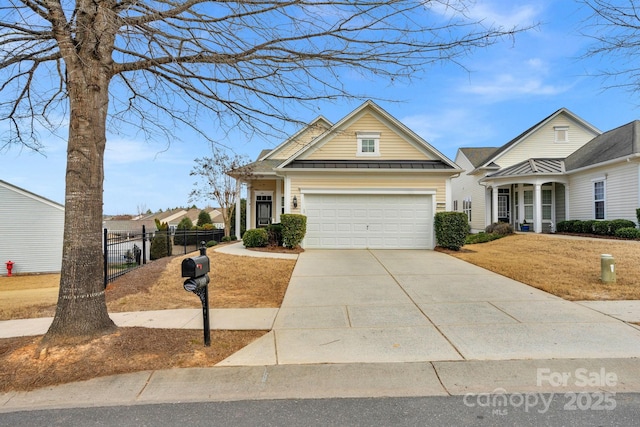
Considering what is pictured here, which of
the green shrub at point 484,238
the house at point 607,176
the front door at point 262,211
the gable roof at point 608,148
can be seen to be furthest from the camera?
the front door at point 262,211

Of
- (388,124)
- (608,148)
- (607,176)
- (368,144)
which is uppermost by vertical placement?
(388,124)

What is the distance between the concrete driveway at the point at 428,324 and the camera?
4.23 m

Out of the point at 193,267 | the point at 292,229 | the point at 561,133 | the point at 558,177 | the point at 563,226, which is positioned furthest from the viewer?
the point at 561,133

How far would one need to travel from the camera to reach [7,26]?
432 cm

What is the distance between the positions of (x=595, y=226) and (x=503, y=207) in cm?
701

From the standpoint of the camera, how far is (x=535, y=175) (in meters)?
18.5

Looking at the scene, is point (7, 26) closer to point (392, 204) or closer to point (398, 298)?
point (398, 298)

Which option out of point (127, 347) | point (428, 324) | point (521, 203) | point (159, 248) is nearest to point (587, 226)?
point (521, 203)

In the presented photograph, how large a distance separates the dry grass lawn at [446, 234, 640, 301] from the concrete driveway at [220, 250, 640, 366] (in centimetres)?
75

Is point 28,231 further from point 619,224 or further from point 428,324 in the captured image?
point 619,224

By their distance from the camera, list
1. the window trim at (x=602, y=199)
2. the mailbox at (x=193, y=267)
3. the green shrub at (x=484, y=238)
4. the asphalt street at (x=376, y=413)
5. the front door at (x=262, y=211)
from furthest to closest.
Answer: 1. the front door at (x=262, y=211)
2. the green shrub at (x=484, y=238)
3. the window trim at (x=602, y=199)
4. the mailbox at (x=193, y=267)
5. the asphalt street at (x=376, y=413)

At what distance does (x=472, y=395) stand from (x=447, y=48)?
405cm

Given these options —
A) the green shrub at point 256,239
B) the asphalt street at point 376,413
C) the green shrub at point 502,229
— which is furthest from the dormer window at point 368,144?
the asphalt street at point 376,413

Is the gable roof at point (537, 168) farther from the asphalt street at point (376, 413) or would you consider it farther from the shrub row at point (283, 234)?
the asphalt street at point (376, 413)
